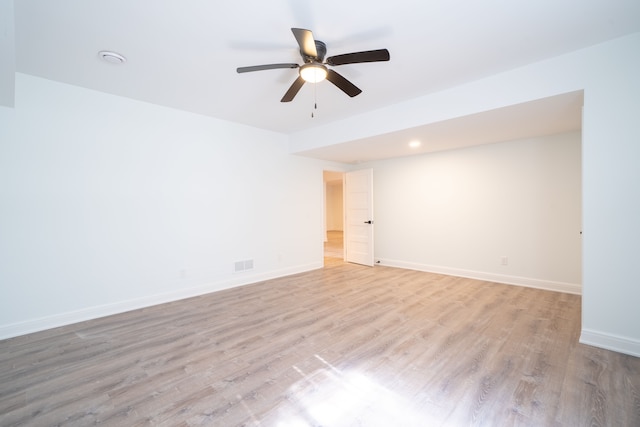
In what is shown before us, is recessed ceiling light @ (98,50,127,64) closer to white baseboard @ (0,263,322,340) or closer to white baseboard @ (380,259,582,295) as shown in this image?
white baseboard @ (0,263,322,340)

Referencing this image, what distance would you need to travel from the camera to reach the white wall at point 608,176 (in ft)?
7.47

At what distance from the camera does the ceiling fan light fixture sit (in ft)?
7.29

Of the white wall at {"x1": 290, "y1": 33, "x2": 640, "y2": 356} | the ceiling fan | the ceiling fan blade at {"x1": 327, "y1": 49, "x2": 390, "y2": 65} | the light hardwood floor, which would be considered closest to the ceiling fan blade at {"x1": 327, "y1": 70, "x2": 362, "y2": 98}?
the ceiling fan

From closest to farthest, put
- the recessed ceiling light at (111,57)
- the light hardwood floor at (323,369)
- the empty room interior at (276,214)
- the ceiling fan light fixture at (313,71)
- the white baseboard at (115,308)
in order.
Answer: the light hardwood floor at (323,369), the empty room interior at (276,214), the ceiling fan light fixture at (313,71), the recessed ceiling light at (111,57), the white baseboard at (115,308)

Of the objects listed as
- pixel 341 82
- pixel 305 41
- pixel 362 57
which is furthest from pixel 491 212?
pixel 305 41

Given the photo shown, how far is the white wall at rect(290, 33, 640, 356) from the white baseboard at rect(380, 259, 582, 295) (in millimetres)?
1864

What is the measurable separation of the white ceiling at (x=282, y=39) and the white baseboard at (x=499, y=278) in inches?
99.2

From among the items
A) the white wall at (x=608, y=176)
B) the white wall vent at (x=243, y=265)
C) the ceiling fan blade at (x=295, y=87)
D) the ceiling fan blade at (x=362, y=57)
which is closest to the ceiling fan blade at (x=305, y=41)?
the ceiling fan blade at (x=362, y=57)

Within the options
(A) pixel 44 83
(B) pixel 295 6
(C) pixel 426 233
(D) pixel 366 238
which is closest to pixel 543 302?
(C) pixel 426 233

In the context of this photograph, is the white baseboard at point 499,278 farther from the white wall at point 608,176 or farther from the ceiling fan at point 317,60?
the ceiling fan at point 317,60

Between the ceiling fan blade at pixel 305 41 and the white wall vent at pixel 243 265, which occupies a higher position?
the ceiling fan blade at pixel 305 41

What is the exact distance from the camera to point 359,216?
6.22 metres

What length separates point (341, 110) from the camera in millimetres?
3920

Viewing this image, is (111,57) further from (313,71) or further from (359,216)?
(359,216)
